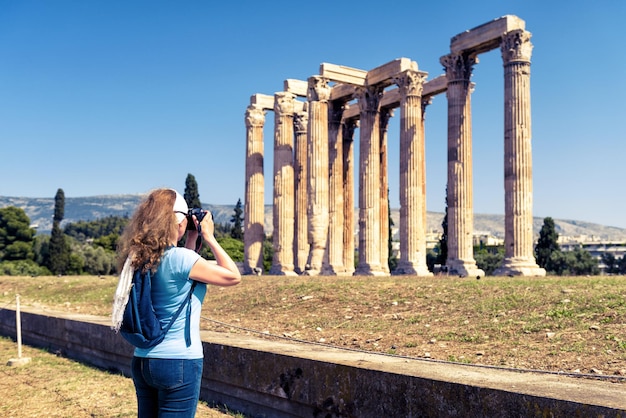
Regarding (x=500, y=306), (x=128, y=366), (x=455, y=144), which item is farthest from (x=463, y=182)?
(x=128, y=366)

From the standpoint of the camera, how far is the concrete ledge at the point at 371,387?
576 centimetres

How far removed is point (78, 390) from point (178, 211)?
280 inches

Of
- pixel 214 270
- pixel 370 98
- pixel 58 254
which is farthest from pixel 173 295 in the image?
pixel 58 254

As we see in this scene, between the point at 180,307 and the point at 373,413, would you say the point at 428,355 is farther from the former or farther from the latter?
the point at 180,307

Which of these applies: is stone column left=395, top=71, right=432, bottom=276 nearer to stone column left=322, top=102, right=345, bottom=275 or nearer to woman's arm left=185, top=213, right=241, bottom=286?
stone column left=322, top=102, right=345, bottom=275

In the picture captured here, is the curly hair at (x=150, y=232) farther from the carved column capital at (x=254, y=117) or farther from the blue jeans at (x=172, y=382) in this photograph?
the carved column capital at (x=254, y=117)

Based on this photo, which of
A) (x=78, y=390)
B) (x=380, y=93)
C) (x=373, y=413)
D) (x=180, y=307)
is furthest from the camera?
(x=380, y=93)

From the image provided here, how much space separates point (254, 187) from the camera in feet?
163

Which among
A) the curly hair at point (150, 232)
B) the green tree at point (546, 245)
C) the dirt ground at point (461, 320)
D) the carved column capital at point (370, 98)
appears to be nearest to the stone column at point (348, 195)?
the carved column capital at point (370, 98)

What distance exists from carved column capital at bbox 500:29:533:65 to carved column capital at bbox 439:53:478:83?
146 inches

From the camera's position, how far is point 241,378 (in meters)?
9.19

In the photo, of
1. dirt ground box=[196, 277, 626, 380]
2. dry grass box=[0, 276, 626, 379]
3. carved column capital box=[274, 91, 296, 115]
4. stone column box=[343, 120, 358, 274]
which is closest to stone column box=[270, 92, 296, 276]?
carved column capital box=[274, 91, 296, 115]

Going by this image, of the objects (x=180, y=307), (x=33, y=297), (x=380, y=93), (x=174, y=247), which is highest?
(x=380, y=93)

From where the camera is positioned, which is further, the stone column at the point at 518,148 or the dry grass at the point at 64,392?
the stone column at the point at 518,148
